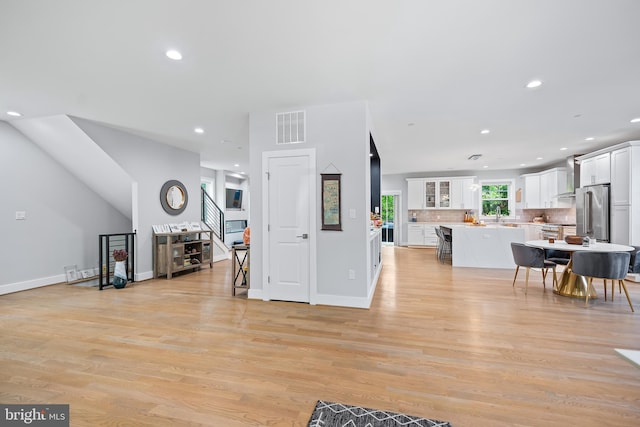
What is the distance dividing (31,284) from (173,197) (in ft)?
8.95

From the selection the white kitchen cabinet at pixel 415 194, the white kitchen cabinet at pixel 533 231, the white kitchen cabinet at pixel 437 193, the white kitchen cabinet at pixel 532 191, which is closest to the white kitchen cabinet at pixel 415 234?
the white kitchen cabinet at pixel 415 194

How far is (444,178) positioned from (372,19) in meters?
9.06

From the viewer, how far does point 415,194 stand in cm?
1050

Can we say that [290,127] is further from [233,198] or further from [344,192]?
[233,198]

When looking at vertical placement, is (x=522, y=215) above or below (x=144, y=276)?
above

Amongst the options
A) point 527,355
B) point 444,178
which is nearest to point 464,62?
point 527,355

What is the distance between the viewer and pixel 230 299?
420cm

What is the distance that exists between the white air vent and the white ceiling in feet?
0.55

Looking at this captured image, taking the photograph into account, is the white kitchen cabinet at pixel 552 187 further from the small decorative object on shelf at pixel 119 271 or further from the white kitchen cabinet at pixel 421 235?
the small decorative object on shelf at pixel 119 271

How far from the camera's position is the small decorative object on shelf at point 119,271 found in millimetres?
4853

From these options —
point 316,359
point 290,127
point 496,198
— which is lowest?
point 316,359

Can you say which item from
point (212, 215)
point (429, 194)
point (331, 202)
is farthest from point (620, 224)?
point (212, 215)

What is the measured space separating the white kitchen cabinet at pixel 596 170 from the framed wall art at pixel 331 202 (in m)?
5.99

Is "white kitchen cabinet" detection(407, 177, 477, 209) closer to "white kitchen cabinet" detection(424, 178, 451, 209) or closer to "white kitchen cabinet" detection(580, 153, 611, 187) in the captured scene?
"white kitchen cabinet" detection(424, 178, 451, 209)
